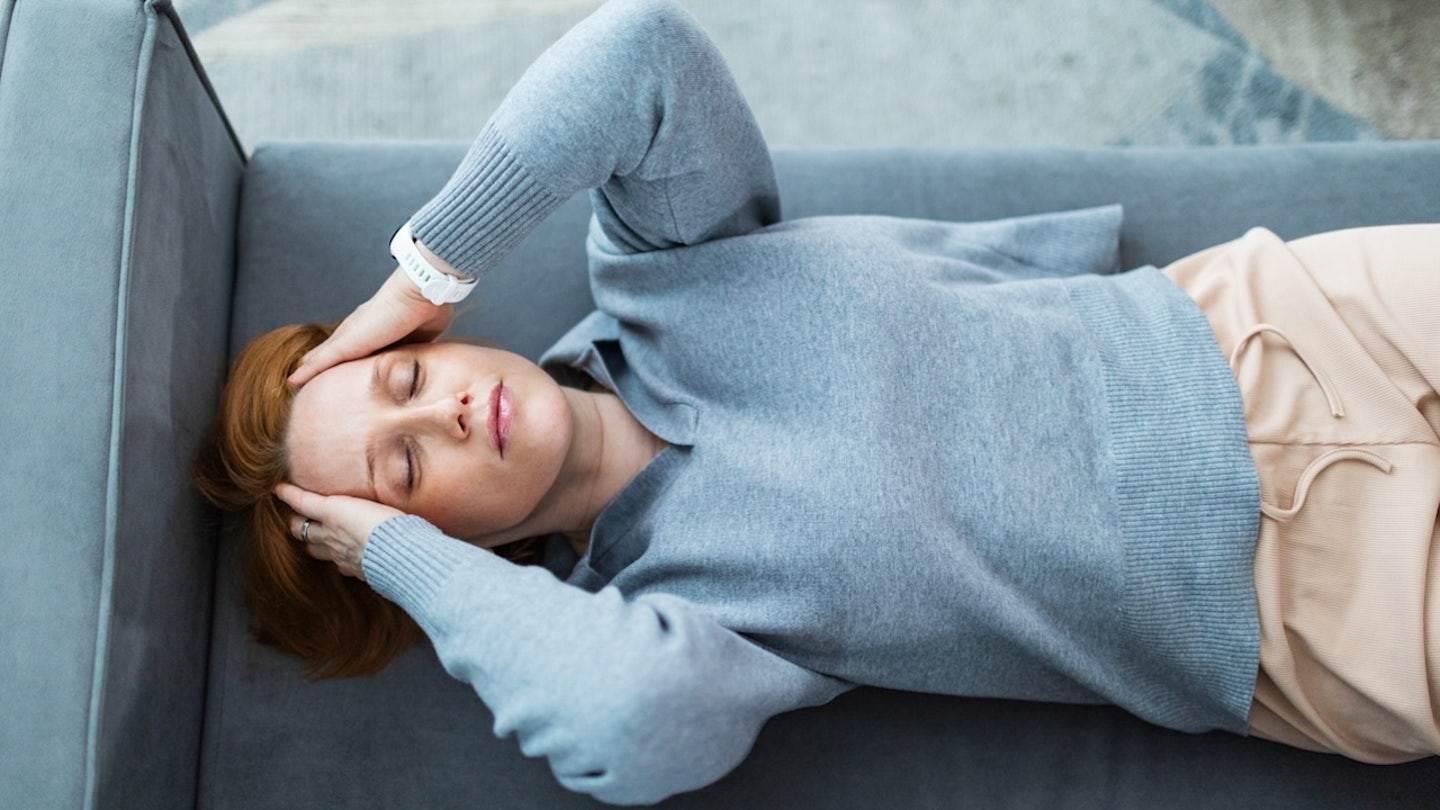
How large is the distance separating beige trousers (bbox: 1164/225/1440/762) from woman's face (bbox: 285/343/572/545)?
89 cm

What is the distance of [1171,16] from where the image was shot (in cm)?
198

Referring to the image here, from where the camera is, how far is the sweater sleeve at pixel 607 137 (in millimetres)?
1118

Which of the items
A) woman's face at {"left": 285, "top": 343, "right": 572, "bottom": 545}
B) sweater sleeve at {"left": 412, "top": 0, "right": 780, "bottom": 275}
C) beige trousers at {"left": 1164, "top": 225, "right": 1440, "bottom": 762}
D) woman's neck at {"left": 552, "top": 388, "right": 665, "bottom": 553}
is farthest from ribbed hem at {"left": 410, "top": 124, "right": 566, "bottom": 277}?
beige trousers at {"left": 1164, "top": 225, "right": 1440, "bottom": 762}

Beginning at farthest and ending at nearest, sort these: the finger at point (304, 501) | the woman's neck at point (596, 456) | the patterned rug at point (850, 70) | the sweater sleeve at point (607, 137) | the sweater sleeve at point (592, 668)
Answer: the patterned rug at point (850, 70), the woman's neck at point (596, 456), the finger at point (304, 501), the sweater sleeve at point (607, 137), the sweater sleeve at point (592, 668)

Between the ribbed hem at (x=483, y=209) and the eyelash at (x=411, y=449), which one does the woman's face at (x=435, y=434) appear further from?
the ribbed hem at (x=483, y=209)

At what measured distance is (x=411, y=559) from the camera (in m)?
1.14

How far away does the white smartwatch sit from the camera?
3.95ft

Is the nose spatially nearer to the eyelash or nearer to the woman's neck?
the eyelash

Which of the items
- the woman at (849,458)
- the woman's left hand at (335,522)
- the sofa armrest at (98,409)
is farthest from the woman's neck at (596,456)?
the sofa armrest at (98,409)

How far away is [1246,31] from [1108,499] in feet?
4.25

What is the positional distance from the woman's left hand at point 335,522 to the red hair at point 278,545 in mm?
31

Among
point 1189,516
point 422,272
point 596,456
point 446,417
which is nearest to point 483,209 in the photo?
point 422,272

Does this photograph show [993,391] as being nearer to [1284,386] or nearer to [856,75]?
[1284,386]

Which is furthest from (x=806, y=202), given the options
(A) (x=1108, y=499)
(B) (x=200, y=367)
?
(B) (x=200, y=367)
